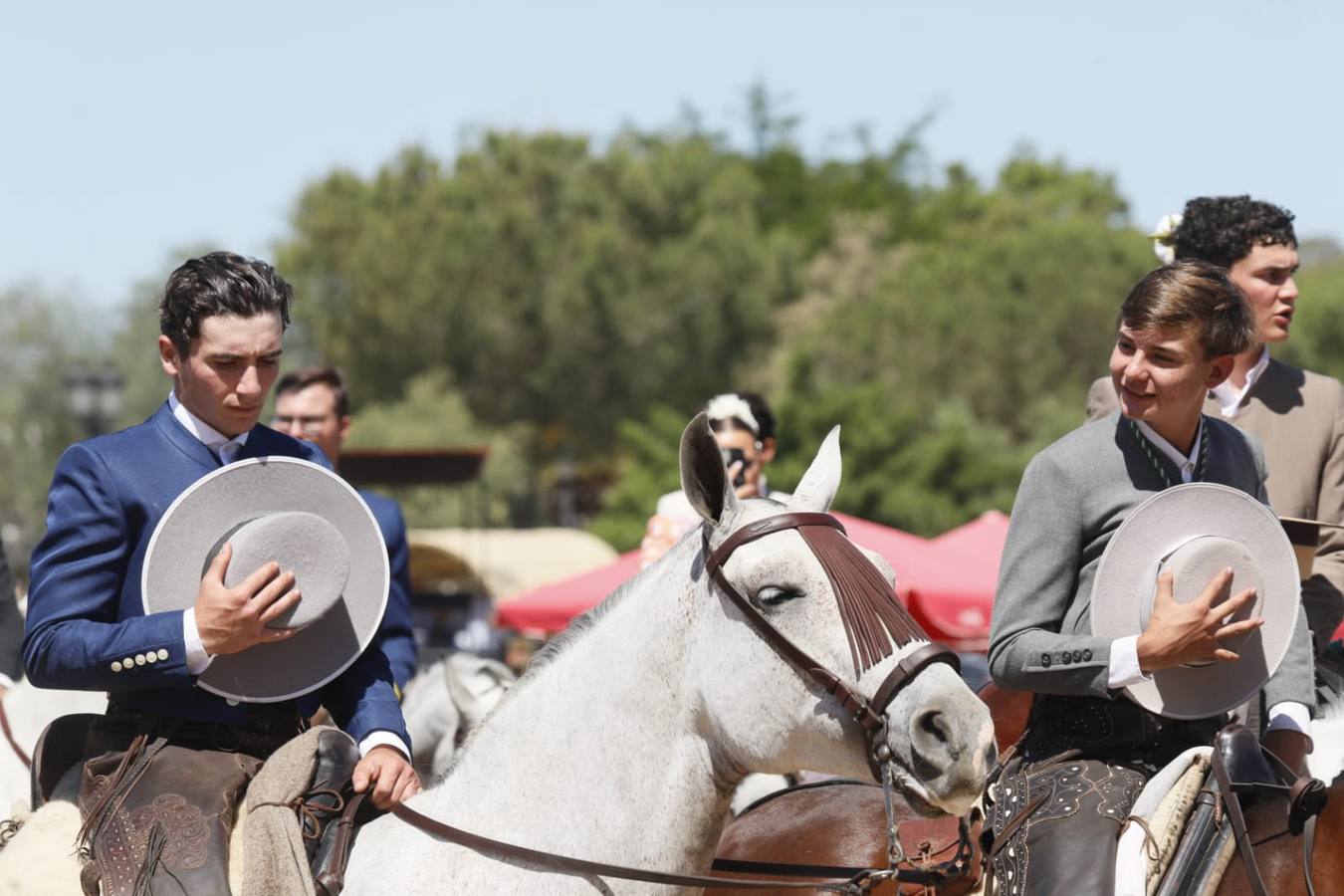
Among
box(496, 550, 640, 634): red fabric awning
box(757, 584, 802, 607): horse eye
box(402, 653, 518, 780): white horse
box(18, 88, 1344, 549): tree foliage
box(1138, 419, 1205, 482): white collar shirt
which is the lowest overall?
box(18, 88, 1344, 549): tree foliage

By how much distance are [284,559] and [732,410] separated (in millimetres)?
4300

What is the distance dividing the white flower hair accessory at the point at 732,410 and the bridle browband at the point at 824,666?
4.23 meters

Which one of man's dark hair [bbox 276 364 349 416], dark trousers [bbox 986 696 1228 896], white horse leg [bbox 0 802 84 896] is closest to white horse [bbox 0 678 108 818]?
man's dark hair [bbox 276 364 349 416]

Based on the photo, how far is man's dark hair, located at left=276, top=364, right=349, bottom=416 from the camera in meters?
7.84

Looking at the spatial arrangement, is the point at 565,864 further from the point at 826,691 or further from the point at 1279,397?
the point at 1279,397

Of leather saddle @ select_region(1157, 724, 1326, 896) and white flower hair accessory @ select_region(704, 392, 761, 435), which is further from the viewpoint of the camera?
white flower hair accessory @ select_region(704, 392, 761, 435)

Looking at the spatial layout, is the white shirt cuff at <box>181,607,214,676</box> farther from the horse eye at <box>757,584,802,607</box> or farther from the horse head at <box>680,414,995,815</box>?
the horse eye at <box>757,584,802,607</box>

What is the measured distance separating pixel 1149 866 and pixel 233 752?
7.65ft

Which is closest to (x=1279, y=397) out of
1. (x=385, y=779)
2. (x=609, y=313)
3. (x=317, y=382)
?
(x=385, y=779)

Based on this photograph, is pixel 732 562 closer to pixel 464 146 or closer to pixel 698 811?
pixel 698 811

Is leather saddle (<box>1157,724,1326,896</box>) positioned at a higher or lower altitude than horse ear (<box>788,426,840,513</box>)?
lower

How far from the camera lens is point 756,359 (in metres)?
41.3

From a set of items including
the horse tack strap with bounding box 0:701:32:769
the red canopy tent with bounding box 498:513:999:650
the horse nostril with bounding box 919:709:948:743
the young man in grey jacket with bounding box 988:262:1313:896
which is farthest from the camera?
the red canopy tent with bounding box 498:513:999:650

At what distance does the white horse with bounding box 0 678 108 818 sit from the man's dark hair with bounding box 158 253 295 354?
3258mm
